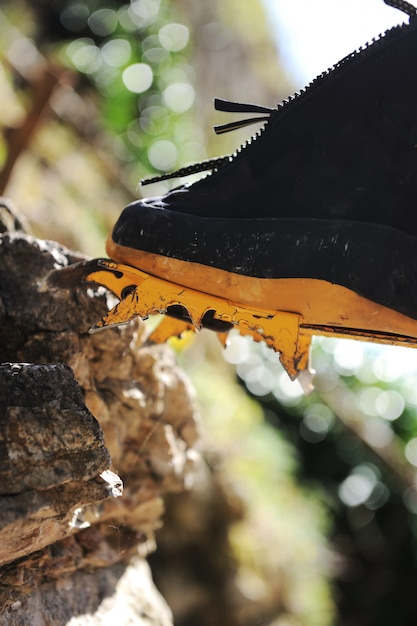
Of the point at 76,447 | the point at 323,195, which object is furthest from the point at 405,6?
the point at 76,447

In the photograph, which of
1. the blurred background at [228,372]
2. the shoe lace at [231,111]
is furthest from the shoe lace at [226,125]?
the blurred background at [228,372]

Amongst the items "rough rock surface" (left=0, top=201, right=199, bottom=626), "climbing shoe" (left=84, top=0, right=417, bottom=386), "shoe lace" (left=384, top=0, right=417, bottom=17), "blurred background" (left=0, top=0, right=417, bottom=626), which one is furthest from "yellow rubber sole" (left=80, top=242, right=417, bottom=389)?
"blurred background" (left=0, top=0, right=417, bottom=626)

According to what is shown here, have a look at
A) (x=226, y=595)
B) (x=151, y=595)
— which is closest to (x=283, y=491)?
(x=226, y=595)

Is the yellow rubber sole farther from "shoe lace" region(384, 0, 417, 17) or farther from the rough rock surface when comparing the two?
"shoe lace" region(384, 0, 417, 17)

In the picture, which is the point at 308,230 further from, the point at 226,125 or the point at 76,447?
the point at 76,447

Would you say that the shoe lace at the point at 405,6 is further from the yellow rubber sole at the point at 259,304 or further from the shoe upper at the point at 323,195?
the yellow rubber sole at the point at 259,304

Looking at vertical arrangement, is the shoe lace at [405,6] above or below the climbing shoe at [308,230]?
above

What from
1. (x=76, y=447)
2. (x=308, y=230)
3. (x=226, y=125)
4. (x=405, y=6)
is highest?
(x=405, y=6)
